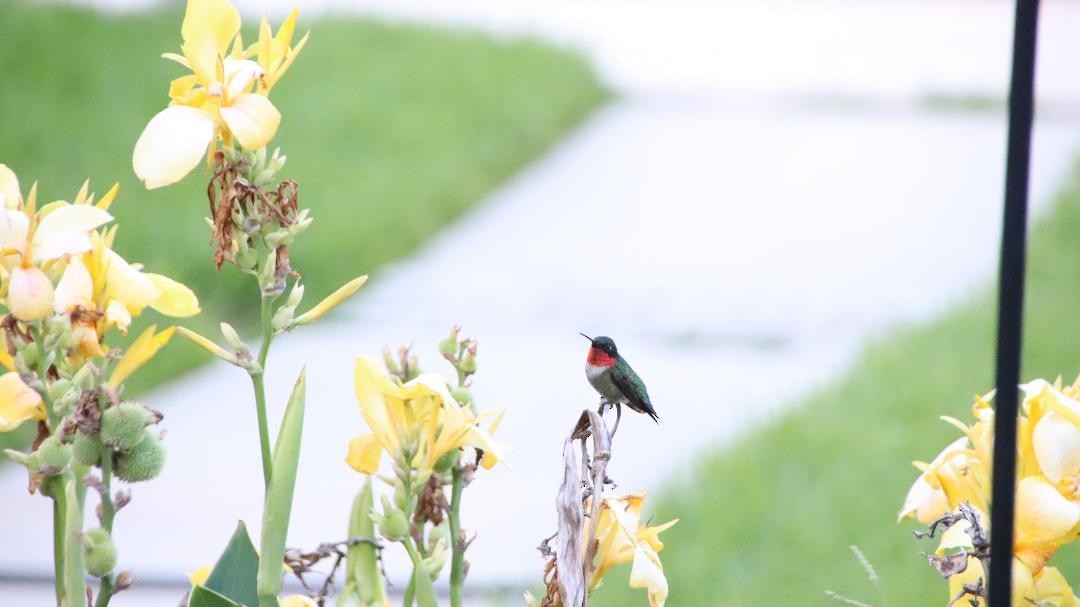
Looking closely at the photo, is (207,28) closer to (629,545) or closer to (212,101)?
(212,101)

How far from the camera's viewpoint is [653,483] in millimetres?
3406

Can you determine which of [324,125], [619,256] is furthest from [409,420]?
[324,125]

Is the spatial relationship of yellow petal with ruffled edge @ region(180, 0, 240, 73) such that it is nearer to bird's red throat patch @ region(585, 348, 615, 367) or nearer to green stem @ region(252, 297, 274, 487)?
green stem @ region(252, 297, 274, 487)

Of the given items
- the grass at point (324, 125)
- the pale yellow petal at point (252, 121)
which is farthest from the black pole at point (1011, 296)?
the grass at point (324, 125)

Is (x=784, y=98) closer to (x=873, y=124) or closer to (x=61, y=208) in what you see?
(x=873, y=124)

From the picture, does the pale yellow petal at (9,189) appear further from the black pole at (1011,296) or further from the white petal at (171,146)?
the black pole at (1011,296)

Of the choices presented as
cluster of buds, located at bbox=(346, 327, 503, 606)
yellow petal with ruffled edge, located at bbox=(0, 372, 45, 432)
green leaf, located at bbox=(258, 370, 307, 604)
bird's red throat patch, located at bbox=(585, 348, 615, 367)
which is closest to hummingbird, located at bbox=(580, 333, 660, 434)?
bird's red throat patch, located at bbox=(585, 348, 615, 367)

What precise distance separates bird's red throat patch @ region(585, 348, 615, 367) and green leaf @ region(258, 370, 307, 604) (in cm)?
22

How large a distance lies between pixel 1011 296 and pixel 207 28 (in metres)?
0.41

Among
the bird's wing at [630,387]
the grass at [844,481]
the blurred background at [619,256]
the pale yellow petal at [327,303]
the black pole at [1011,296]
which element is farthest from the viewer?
the blurred background at [619,256]

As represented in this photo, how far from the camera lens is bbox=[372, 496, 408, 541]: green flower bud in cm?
71

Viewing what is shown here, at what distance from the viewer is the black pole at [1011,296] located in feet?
1.98

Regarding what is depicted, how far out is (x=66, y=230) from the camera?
0.70 meters

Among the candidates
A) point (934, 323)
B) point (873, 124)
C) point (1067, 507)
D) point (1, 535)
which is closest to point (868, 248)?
point (934, 323)
